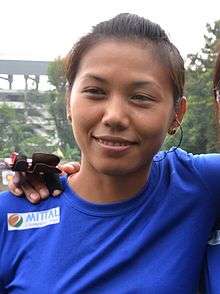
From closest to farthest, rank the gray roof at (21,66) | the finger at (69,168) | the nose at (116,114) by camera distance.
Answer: the nose at (116,114) < the finger at (69,168) < the gray roof at (21,66)

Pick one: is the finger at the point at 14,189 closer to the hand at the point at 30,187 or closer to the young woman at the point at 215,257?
the hand at the point at 30,187

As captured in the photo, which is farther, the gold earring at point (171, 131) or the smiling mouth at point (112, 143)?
the gold earring at point (171, 131)

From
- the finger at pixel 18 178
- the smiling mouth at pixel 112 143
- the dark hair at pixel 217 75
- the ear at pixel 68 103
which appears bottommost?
the finger at pixel 18 178

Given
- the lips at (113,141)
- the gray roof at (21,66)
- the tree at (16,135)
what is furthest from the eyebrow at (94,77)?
the gray roof at (21,66)

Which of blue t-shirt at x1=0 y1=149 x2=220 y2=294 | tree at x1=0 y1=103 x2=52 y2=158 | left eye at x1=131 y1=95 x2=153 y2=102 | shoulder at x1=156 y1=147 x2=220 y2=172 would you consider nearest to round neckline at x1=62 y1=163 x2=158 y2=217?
blue t-shirt at x1=0 y1=149 x2=220 y2=294

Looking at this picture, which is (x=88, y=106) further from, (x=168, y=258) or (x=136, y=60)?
(x=168, y=258)

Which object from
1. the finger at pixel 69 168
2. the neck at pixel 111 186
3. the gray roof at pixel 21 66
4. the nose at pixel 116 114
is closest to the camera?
the nose at pixel 116 114

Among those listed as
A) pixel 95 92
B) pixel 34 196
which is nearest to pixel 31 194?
pixel 34 196

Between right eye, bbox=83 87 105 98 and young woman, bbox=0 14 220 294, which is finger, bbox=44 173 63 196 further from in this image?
right eye, bbox=83 87 105 98

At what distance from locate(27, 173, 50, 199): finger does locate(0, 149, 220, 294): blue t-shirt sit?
0.09 ft

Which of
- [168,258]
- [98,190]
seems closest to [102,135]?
[98,190]

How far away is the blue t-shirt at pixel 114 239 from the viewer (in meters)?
1.04

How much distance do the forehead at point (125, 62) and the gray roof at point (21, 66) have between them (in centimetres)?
3406

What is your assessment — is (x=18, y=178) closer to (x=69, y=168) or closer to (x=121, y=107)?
(x=69, y=168)
